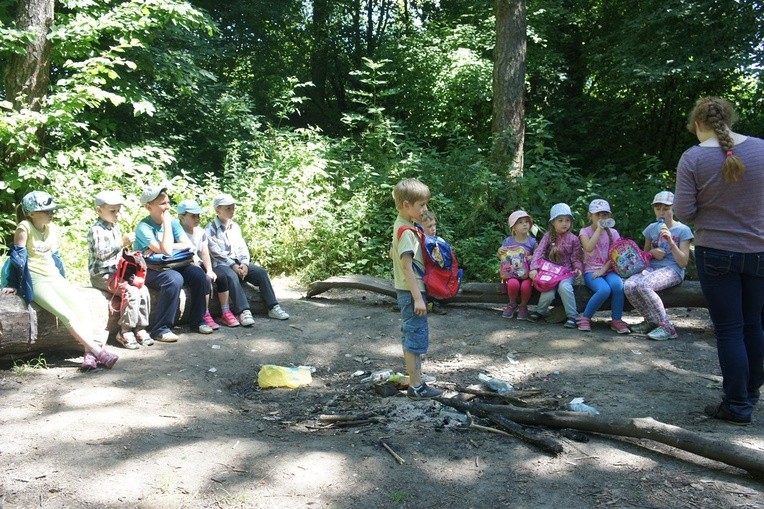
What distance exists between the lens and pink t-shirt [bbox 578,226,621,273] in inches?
278

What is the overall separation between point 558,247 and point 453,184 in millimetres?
3789

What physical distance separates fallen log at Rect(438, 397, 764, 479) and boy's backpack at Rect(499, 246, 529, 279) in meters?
2.93

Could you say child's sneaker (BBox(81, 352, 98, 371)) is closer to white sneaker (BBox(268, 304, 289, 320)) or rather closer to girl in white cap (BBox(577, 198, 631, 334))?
white sneaker (BBox(268, 304, 289, 320))

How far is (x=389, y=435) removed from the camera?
165 inches

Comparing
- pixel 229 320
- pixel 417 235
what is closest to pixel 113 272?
pixel 229 320

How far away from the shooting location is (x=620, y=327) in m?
6.75

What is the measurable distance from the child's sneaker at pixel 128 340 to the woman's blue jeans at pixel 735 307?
15.9 ft

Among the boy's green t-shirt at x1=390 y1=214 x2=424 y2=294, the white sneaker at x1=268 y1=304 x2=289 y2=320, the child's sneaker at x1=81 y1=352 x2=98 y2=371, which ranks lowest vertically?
the child's sneaker at x1=81 y1=352 x2=98 y2=371

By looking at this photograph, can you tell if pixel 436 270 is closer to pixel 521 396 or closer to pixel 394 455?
pixel 521 396

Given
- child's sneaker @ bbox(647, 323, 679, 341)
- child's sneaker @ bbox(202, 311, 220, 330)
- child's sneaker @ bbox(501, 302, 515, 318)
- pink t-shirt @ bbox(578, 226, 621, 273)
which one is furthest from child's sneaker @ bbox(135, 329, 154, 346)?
child's sneaker @ bbox(647, 323, 679, 341)

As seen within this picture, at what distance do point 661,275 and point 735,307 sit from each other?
2629mm

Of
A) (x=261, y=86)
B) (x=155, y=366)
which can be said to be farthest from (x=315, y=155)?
(x=155, y=366)

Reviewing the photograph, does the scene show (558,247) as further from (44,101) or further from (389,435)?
(44,101)

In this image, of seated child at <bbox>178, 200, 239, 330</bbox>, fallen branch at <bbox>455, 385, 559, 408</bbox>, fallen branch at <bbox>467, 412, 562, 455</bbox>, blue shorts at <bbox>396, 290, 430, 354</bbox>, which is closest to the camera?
fallen branch at <bbox>467, 412, 562, 455</bbox>
